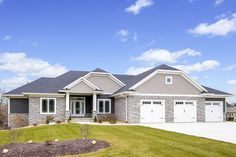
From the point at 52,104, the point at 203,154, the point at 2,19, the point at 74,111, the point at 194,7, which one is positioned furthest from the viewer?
the point at 74,111

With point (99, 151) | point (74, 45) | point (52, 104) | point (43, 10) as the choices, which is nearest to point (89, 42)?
point (74, 45)

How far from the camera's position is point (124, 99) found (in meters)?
31.7

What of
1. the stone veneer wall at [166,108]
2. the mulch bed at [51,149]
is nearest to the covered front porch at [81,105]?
the stone veneer wall at [166,108]

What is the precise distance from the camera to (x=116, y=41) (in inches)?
1142

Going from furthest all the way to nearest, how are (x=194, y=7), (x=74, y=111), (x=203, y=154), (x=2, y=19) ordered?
(x=74, y=111)
(x=2, y=19)
(x=194, y=7)
(x=203, y=154)

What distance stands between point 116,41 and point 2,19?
9639 mm

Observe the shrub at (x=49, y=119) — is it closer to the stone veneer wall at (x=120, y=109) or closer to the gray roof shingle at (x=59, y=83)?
the gray roof shingle at (x=59, y=83)

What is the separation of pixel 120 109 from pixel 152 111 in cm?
336

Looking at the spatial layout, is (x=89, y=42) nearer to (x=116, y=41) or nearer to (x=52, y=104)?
(x=116, y=41)

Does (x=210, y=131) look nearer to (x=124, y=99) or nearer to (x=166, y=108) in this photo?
(x=166, y=108)

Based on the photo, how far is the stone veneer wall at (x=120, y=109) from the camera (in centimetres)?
3174

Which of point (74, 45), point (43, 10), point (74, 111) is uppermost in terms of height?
point (43, 10)

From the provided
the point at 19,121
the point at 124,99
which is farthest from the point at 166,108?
the point at 19,121

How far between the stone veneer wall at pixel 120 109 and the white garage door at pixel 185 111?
5.12 m
